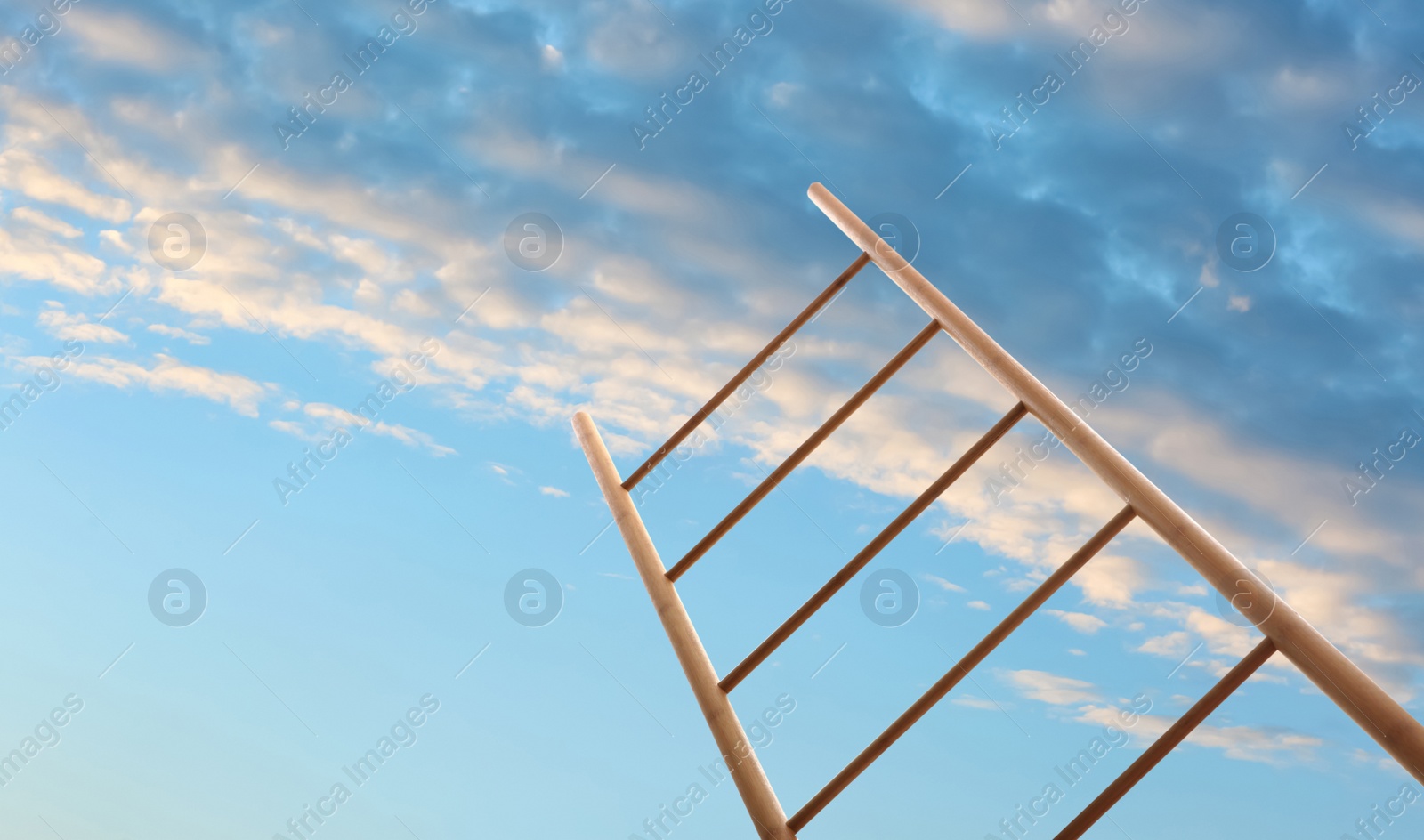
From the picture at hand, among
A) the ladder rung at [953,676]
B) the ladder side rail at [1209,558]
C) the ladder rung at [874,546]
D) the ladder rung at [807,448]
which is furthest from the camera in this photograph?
the ladder rung at [807,448]

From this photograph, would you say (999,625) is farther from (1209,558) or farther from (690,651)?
(690,651)

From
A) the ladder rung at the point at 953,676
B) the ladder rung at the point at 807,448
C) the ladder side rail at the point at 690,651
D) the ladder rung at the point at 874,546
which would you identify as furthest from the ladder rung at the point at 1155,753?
the ladder rung at the point at 807,448

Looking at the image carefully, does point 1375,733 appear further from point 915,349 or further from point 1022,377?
point 915,349

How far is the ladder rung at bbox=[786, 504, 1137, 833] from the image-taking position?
1131mm

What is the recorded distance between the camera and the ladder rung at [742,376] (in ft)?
5.62

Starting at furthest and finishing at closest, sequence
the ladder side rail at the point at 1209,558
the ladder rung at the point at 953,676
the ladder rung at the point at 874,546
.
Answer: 1. the ladder rung at the point at 874,546
2. the ladder rung at the point at 953,676
3. the ladder side rail at the point at 1209,558

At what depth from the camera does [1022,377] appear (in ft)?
4.55

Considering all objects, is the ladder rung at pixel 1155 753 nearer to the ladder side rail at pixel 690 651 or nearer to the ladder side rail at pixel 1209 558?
the ladder side rail at pixel 1209 558

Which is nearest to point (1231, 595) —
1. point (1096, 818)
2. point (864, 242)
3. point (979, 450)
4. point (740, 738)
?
point (1096, 818)

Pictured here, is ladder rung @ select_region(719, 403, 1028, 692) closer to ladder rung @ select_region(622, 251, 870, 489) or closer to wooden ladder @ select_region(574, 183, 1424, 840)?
wooden ladder @ select_region(574, 183, 1424, 840)

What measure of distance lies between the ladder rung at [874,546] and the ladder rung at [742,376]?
0.42m

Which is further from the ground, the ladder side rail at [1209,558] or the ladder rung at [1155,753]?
the ladder side rail at [1209,558]

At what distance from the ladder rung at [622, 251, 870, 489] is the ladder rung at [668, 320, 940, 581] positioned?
0.60 feet

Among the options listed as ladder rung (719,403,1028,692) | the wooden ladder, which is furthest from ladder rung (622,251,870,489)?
ladder rung (719,403,1028,692)
